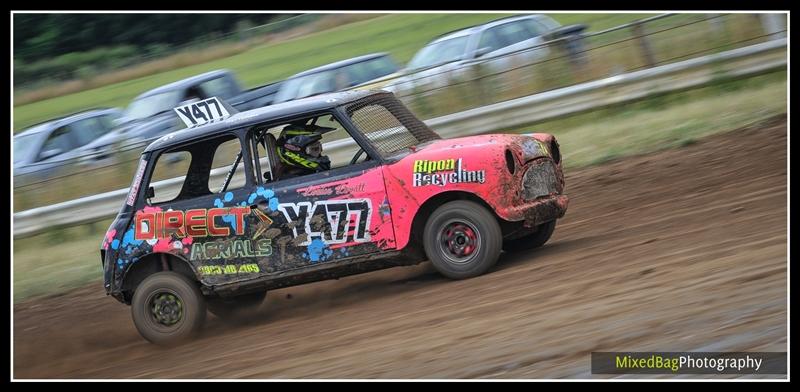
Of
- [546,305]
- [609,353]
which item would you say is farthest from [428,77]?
[609,353]

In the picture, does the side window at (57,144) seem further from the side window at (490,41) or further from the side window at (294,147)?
the side window at (294,147)

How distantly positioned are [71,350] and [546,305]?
4367 mm

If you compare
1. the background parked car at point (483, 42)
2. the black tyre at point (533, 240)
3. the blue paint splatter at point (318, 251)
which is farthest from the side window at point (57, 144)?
the black tyre at point (533, 240)

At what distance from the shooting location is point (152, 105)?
18.1 meters

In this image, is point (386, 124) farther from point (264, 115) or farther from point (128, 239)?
point (128, 239)

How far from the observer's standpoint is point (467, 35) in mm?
16594

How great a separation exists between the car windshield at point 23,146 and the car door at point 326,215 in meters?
10.5

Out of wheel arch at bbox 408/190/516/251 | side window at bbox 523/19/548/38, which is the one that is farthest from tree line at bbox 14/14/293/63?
wheel arch at bbox 408/190/516/251

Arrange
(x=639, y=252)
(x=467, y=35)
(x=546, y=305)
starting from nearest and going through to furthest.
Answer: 1. (x=546, y=305)
2. (x=639, y=252)
3. (x=467, y=35)

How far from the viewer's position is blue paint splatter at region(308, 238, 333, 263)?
7766 millimetres

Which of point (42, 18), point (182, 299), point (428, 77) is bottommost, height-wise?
point (182, 299)

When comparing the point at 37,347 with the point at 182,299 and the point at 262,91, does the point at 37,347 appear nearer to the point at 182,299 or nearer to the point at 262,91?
the point at 182,299

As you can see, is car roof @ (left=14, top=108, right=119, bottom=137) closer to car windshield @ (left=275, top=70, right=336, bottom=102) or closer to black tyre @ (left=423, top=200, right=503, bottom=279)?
car windshield @ (left=275, top=70, right=336, bottom=102)
